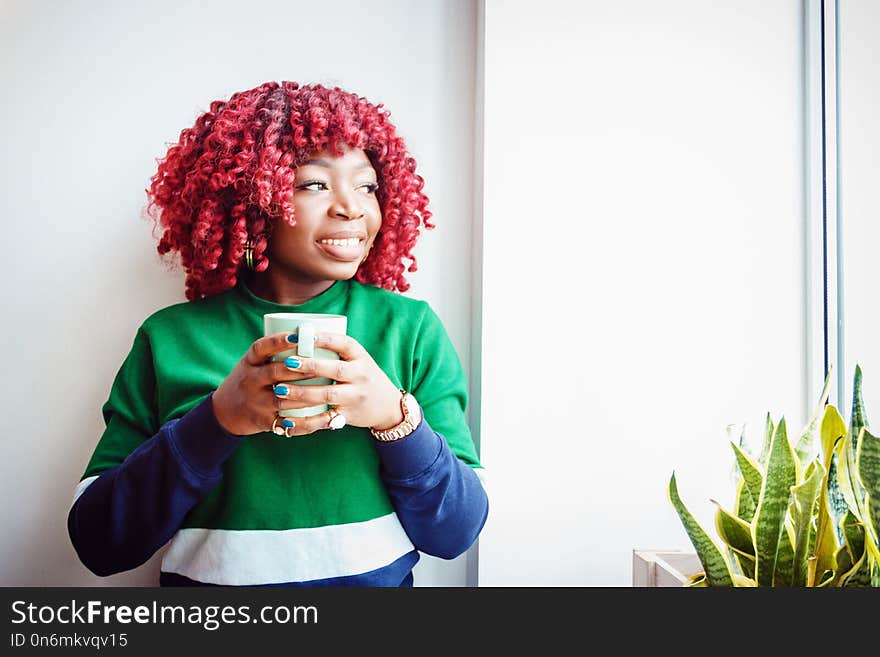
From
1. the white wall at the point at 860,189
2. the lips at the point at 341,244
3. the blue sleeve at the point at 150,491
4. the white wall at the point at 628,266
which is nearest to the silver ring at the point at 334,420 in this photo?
the blue sleeve at the point at 150,491

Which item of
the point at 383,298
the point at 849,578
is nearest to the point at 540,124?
the point at 383,298

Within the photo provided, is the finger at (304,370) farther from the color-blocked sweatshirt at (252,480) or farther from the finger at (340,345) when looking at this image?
the color-blocked sweatshirt at (252,480)

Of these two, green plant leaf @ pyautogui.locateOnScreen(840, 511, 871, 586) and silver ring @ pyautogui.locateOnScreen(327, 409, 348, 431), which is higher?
silver ring @ pyautogui.locateOnScreen(327, 409, 348, 431)

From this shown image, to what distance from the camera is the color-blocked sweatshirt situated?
79 centimetres

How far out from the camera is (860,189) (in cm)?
106

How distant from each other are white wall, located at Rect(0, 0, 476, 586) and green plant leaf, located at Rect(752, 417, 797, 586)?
87cm

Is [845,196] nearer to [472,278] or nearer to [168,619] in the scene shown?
[472,278]

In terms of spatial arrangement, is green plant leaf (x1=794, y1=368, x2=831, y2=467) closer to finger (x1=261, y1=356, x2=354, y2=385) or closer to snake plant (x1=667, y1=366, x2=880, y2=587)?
snake plant (x1=667, y1=366, x2=880, y2=587)

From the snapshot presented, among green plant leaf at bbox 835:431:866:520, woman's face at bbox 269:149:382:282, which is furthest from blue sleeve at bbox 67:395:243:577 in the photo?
green plant leaf at bbox 835:431:866:520

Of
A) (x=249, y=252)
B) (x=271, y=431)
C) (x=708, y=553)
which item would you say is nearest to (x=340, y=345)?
(x=271, y=431)

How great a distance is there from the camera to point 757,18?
44.4 inches

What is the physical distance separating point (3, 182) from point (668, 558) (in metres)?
1.16

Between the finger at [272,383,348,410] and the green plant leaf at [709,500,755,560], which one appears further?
the green plant leaf at [709,500,755,560]

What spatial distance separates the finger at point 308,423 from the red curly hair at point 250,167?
0.24m
